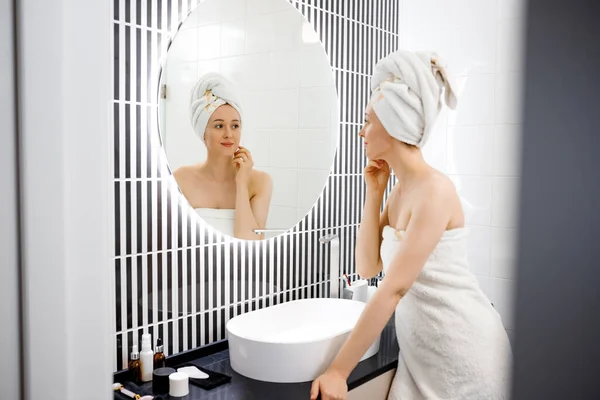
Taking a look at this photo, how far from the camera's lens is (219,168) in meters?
1.61

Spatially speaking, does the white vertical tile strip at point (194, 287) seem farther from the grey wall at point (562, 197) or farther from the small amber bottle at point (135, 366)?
the grey wall at point (562, 197)

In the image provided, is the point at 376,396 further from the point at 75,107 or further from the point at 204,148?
the point at 75,107

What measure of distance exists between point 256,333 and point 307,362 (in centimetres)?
30

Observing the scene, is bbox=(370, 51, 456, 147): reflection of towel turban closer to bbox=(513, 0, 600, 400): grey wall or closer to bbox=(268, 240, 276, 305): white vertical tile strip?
bbox=(268, 240, 276, 305): white vertical tile strip

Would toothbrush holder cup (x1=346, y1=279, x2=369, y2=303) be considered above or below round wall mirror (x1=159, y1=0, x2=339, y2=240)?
below

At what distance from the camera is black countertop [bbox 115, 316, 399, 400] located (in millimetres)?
1324

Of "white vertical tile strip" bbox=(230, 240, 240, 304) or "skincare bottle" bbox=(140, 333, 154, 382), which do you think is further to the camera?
"white vertical tile strip" bbox=(230, 240, 240, 304)

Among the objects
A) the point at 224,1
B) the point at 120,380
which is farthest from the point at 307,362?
the point at 224,1

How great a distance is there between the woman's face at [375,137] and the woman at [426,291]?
67mm

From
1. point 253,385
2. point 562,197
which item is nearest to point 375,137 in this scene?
point 253,385

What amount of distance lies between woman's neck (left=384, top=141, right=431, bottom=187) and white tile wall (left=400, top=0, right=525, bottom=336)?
58 centimetres

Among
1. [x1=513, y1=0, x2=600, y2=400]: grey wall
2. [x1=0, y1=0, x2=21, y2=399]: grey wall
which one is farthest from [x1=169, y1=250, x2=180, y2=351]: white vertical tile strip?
[x1=513, y1=0, x2=600, y2=400]: grey wall

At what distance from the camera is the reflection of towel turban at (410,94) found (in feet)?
4.92

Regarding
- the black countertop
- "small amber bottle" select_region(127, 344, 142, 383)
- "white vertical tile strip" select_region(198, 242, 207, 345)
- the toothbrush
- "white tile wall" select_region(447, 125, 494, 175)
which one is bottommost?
the black countertop
